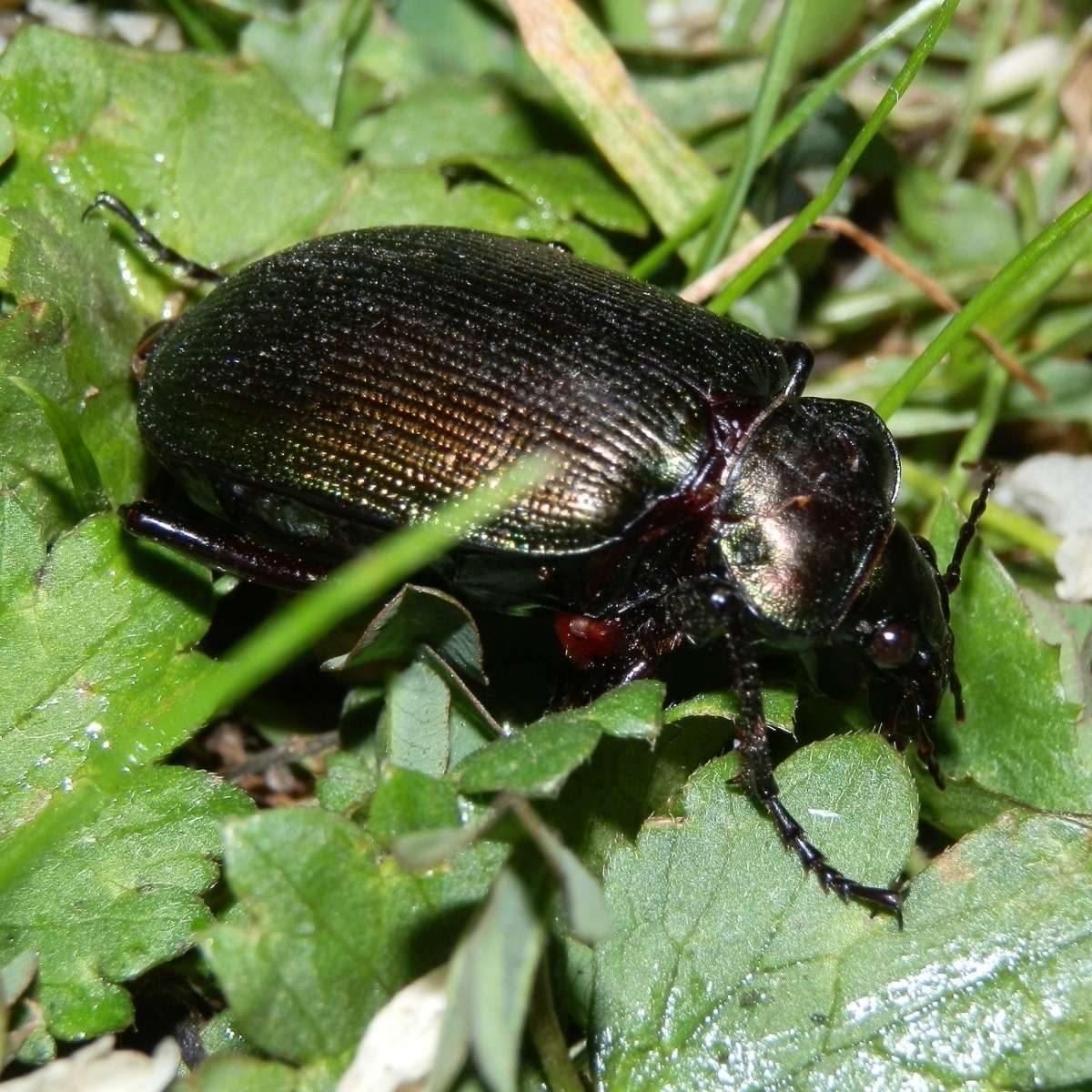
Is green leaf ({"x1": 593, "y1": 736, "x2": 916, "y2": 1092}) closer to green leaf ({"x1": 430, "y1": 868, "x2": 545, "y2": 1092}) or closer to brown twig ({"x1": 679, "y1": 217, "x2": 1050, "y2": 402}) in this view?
green leaf ({"x1": 430, "y1": 868, "x2": 545, "y2": 1092})

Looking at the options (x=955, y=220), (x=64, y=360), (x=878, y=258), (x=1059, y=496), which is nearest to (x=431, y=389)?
(x=64, y=360)

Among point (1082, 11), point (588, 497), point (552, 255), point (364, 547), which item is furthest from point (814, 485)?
point (1082, 11)

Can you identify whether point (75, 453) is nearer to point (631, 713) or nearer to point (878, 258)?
point (631, 713)

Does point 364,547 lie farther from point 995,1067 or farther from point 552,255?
point 995,1067

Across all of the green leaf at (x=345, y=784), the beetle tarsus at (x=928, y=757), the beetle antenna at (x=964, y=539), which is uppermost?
the green leaf at (x=345, y=784)

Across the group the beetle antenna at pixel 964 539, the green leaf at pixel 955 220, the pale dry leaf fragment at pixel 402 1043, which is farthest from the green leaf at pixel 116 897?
the green leaf at pixel 955 220

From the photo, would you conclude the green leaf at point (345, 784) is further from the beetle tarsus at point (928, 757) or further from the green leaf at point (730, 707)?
the beetle tarsus at point (928, 757)

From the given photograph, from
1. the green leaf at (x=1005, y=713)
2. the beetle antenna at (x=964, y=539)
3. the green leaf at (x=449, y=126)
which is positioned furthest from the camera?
the green leaf at (x=449, y=126)
